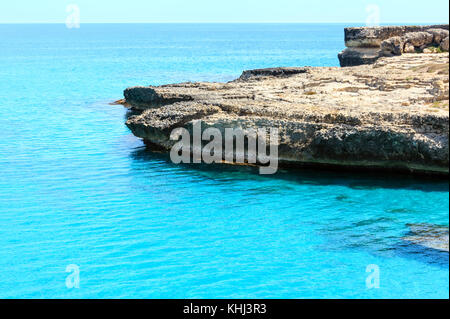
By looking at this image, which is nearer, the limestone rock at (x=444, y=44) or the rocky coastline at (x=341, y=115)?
the rocky coastline at (x=341, y=115)

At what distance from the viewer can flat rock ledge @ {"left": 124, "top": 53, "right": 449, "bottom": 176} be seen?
742 inches

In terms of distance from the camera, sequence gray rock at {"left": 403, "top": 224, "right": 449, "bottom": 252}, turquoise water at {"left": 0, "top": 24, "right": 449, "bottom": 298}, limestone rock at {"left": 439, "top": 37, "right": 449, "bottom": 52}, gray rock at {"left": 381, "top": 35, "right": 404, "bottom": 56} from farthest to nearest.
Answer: gray rock at {"left": 381, "top": 35, "right": 404, "bottom": 56} < limestone rock at {"left": 439, "top": 37, "right": 449, "bottom": 52} < gray rock at {"left": 403, "top": 224, "right": 449, "bottom": 252} < turquoise water at {"left": 0, "top": 24, "right": 449, "bottom": 298}

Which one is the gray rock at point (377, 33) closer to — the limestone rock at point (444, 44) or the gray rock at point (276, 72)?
the limestone rock at point (444, 44)

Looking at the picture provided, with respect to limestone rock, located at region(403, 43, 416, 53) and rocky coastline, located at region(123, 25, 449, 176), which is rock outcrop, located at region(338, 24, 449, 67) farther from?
rocky coastline, located at region(123, 25, 449, 176)

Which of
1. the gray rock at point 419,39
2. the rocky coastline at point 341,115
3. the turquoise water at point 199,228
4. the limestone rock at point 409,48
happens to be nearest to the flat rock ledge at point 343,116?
the rocky coastline at point 341,115

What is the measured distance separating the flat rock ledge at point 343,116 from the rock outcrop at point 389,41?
640 cm

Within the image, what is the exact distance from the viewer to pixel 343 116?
20234 mm

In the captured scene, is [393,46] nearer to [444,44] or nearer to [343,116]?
[444,44]

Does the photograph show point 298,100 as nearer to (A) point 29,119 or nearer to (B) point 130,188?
(B) point 130,188

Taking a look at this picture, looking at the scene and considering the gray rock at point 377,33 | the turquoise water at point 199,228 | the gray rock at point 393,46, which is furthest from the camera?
the gray rock at point 377,33

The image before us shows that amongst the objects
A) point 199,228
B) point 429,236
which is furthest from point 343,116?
point 199,228

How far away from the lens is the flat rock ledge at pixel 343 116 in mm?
18844

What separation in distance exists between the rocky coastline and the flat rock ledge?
0.10 feet

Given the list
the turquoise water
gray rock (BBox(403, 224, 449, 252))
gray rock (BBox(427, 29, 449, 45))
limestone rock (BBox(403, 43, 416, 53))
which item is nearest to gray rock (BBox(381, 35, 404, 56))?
limestone rock (BBox(403, 43, 416, 53))
